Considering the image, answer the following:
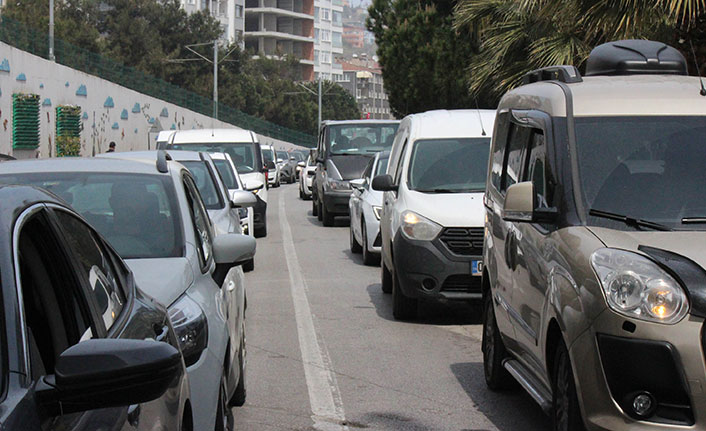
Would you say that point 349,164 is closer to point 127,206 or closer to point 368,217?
point 368,217

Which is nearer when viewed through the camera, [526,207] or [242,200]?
[526,207]

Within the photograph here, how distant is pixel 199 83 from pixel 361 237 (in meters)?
72.9

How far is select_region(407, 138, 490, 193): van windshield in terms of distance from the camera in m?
11.6

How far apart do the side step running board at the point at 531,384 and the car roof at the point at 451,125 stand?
213 inches

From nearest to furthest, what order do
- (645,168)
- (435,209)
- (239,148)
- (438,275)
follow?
(645,168)
(438,275)
(435,209)
(239,148)

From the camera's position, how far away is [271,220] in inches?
1013

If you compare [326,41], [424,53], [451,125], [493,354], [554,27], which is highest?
[326,41]

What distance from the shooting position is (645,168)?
19.7 ft

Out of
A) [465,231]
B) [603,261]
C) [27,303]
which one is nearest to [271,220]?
[465,231]

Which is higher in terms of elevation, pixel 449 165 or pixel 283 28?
pixel 283 28

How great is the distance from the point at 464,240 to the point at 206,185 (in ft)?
12.4

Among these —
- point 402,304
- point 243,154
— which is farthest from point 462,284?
point 243,154

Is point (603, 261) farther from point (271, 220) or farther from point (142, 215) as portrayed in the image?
point (271, 220)

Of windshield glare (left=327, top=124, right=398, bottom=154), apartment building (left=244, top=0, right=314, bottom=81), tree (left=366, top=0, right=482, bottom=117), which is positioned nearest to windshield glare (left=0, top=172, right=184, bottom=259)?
windshield glare (left=327, top=124, right=398, bottom=154)
